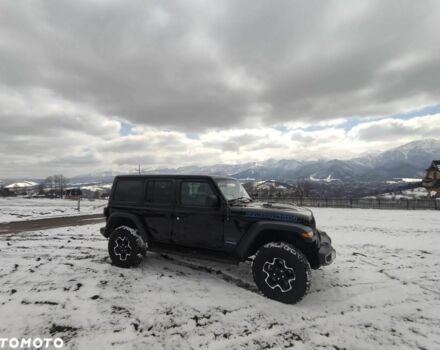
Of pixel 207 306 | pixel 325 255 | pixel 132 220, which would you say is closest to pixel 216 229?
pixel 207 306

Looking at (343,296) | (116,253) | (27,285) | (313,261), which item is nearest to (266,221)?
(313,261)

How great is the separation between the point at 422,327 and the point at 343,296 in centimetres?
106

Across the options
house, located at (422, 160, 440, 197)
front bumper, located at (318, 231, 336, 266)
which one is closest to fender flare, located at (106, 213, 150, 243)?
front bumper, located at (318, 231, 336, 266)

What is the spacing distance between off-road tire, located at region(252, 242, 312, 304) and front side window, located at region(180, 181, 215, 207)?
136 cm

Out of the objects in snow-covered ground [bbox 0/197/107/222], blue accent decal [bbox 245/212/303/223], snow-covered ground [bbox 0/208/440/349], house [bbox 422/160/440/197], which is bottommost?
snow-covered ground [bbox 0/197/107/222]

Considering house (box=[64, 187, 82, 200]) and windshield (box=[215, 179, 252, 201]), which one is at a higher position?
windshield (box=[215, 179, 252, 201])

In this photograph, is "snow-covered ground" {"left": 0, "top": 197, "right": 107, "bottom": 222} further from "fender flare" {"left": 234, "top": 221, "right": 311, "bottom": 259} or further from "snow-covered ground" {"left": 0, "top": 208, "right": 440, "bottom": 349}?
"fender flare" {"left": 234, "top": 221, "right": 311, "bottom": 259}

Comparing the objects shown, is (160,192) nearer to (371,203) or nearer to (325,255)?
(325,255)

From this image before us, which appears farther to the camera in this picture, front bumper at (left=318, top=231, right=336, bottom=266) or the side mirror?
the side mirror

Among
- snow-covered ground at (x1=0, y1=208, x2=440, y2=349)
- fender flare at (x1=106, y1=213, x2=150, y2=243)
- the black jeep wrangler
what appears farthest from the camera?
fender flare at (x1=106, y1=213, x2=150, y2=243)

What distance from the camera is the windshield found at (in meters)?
4.75

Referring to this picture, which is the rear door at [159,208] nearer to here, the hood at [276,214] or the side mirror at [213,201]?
the side mirror at [213,201]

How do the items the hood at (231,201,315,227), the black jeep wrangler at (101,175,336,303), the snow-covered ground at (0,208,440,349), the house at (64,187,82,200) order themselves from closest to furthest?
the snow-covered ground at (0,208,440,349) → the black jeep wrangler at (101,175,336,303) → the hood at (231,201,315,227) → the house at (64,187,82,200)

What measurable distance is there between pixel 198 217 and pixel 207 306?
1.50 meters
